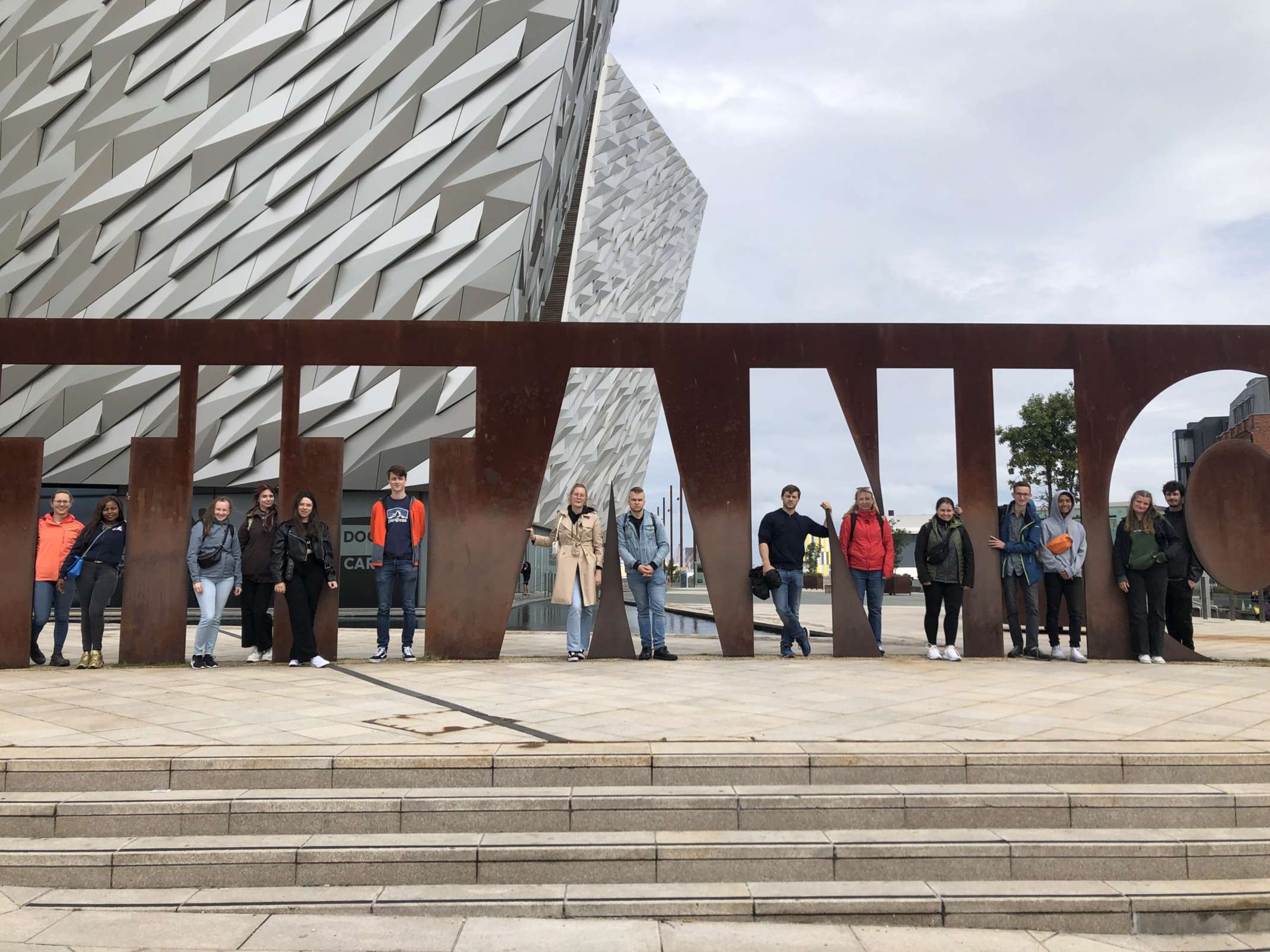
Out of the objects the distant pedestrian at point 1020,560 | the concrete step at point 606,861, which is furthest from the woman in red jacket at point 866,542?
the concrete step at point 606,861

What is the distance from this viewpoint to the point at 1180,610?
9.27 meters

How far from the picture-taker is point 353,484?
19.2 meters

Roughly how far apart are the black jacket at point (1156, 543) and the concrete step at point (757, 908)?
18.6ft

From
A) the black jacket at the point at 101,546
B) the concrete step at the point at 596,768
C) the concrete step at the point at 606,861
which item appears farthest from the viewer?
the black jacket at the point at 101,546

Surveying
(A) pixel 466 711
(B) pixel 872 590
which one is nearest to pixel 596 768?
(A) pixel 466 711

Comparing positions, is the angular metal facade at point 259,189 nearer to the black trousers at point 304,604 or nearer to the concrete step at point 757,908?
the black trousers at point 304,604

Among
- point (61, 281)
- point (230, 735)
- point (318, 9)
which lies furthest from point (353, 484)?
point (230, 735)

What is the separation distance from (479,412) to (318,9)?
43.5 feet

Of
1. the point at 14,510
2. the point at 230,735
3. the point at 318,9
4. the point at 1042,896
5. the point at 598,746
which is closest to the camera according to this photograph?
the point at 1042,896

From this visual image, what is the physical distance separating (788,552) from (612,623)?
1914 millimetres

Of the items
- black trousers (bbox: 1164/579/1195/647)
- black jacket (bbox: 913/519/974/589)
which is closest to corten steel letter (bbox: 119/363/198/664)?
black jacket (bbox: 913/519/974/589)

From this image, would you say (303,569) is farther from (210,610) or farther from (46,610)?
(46,610)

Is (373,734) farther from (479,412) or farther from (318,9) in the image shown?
(318,9)

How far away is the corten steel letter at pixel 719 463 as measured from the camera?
9148mm
